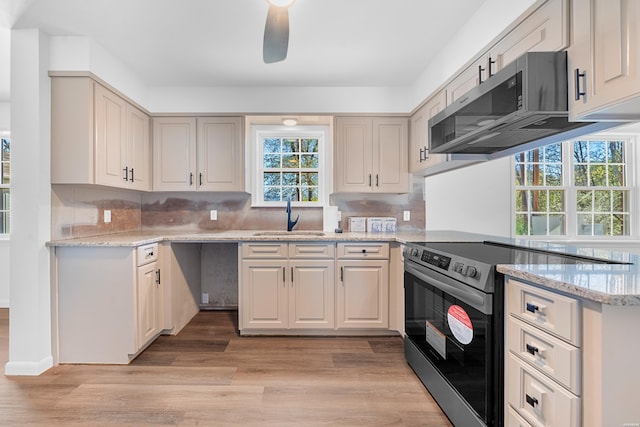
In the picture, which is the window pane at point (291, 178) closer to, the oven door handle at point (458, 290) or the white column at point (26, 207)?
the oven door handle at point (458, 290)

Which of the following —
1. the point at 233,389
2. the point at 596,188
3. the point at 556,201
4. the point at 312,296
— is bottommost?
the point at 233,389

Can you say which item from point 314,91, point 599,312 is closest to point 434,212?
point 314,91

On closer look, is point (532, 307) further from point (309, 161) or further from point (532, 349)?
point (309, 161)

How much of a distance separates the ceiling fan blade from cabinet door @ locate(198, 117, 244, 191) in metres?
1.60

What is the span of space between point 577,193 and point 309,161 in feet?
10.0

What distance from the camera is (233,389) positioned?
2.18 metres

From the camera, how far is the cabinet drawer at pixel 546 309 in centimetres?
111

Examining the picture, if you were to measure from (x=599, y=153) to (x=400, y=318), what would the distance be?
9.93 ft

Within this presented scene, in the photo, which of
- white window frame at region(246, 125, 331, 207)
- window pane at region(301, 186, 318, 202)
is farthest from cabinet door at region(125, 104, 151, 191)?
window pane at region(301, 186, 318, 202)

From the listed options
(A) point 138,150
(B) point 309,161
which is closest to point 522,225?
(B) point 309,161

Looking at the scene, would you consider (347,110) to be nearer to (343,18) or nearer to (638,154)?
(343,18)

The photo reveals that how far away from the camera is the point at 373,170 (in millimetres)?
3482

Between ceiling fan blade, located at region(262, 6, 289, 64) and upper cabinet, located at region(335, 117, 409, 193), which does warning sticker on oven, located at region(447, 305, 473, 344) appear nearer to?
ceiling fan blade, located at region(262, 6, 289, 64)

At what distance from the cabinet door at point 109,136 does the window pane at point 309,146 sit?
1823 mm
